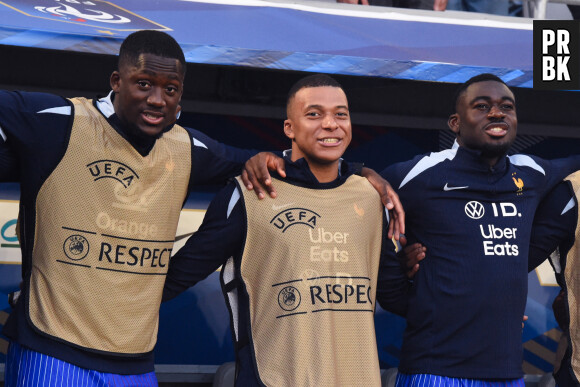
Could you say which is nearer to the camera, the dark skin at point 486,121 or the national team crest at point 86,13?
the dark skin at point 486,121

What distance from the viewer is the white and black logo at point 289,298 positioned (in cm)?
305

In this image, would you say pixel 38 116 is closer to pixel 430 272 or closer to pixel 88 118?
pixel 88 118

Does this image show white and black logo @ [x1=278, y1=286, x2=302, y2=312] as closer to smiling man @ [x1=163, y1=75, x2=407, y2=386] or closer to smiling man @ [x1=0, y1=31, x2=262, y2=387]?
smiling man @ [x1=163, y1=75, x2=407, y2=386]

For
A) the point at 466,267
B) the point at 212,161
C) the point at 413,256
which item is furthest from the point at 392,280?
the point at 212,161

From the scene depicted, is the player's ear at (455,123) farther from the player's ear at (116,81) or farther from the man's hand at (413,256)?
the player's ear at (116,81)

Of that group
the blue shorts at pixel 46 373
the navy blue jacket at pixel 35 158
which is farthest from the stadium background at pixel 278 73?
the blue shorts at pixel 46 373

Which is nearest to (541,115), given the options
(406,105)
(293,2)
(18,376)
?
(406,105)

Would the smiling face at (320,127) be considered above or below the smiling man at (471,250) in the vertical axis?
above

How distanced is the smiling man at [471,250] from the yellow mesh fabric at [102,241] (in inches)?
38.5

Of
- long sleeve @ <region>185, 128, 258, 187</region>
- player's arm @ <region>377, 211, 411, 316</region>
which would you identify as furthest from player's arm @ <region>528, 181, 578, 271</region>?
long sleeve @ <region>185, 128, 258, 187</region>

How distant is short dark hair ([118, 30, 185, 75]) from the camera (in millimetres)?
3043

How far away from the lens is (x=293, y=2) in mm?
4812

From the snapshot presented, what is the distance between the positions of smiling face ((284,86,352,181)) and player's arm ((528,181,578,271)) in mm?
946

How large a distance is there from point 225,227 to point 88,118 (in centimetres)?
62
